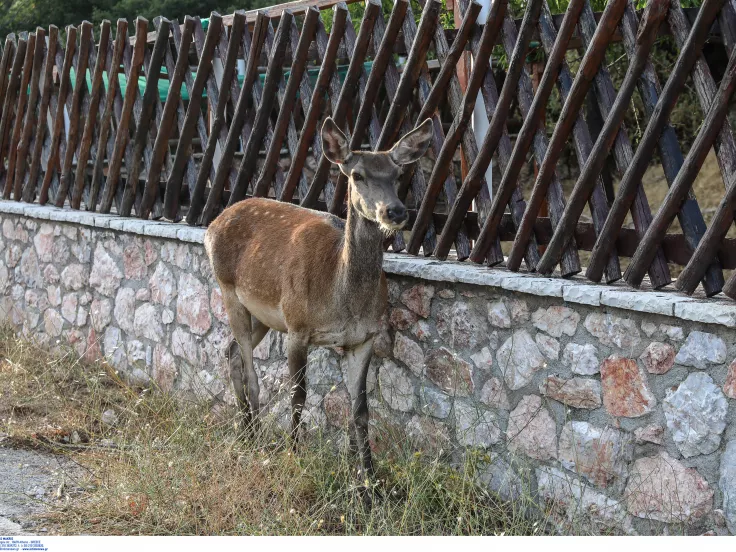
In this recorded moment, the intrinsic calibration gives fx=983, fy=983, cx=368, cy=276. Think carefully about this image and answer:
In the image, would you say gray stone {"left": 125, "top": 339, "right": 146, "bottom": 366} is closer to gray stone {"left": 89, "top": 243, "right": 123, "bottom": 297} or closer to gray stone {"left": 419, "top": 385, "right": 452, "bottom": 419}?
gray stone {"left": 89, "top": 243, "right": 123, "bottom": 297}

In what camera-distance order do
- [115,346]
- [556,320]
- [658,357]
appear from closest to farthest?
[658,357] < [556,320] < [115,346]

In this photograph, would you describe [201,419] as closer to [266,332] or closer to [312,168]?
[266,332]

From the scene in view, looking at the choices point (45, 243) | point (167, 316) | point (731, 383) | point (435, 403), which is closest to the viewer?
point (731, 383)

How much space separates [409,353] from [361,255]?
28.1 inches

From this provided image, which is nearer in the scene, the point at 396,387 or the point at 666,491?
the point at 666,491

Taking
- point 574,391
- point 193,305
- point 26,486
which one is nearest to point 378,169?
point 574,391

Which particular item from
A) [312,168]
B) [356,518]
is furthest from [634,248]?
[312,168]

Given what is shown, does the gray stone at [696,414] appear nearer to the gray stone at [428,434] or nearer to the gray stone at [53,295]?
the gray stone at [428,434]

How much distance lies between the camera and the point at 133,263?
748cm

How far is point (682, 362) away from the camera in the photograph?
4.04 m

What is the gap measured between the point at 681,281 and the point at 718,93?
80 centimetres

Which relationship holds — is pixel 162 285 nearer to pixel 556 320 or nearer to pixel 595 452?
pixel 556 320

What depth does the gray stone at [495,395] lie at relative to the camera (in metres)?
4.84

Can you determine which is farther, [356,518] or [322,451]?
[322,451]
